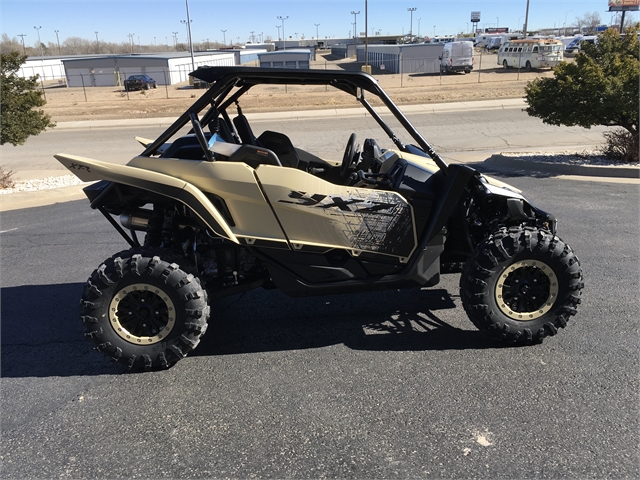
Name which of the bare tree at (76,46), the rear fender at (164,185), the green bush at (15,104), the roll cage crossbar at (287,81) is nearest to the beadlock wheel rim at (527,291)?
the roll cage crossbar at (287,81)

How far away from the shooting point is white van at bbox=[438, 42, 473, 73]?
1642 inches

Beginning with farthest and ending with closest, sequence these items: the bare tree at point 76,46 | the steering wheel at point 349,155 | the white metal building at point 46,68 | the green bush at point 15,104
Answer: the bare tree at point 76,46, the white metal building at point 46,68, the green bush at point 15,104, the steering wheel at point 349,155

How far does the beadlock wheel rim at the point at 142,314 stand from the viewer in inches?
144

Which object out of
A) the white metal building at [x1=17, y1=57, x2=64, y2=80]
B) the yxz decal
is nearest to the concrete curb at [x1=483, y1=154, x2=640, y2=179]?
the yxz decal

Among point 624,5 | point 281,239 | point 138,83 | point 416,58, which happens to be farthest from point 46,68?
point 281,239

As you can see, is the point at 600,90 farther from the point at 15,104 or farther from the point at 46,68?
the point at 46,68

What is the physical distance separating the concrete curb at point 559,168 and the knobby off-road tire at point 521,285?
22.4ft

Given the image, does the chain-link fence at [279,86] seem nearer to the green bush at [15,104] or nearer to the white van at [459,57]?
the white van at [459,57]

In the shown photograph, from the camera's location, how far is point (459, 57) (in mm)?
41812

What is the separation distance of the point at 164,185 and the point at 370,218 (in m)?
1.44

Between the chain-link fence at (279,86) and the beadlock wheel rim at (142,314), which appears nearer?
the beadlock wheel rim at (142,314)

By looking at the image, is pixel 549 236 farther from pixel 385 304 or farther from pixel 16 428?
pixel 16 428

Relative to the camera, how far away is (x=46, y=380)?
3.70 metres

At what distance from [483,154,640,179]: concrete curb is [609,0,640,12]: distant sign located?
7103cm
